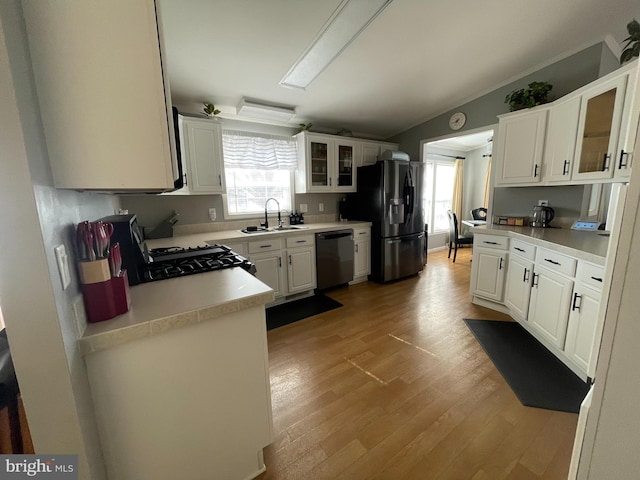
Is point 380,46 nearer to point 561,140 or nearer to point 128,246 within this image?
point 561,140

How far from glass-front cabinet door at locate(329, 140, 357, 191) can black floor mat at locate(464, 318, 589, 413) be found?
243 cm

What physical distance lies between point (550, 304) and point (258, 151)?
135 inches

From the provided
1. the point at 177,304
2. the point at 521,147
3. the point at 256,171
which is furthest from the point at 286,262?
the point at 521,147

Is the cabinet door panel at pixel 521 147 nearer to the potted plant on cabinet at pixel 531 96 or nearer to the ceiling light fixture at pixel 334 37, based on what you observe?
the potted plant on cabinet at pixel 531 96

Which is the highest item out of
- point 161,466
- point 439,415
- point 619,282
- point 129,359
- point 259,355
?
point 619,282

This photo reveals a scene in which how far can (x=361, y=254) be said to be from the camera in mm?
3693

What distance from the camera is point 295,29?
1.86m

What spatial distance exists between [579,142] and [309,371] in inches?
118

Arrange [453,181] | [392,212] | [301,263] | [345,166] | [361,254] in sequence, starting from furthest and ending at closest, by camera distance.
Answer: [453,181], [345,166], [361,254], [392,212], [301,263]

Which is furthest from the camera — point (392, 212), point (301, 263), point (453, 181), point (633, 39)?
point (453, 181)

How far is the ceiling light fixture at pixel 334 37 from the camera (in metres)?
1.67

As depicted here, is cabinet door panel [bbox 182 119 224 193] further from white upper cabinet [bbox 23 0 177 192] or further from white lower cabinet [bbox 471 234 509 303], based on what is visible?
white lower cabinet [bbox 471 234 509 303]

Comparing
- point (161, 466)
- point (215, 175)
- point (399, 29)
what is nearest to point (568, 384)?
point (161, 466)

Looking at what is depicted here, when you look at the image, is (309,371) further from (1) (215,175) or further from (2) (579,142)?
(2) (579,142)
